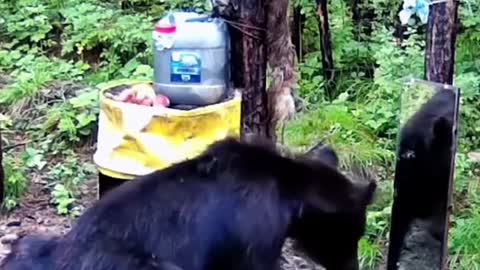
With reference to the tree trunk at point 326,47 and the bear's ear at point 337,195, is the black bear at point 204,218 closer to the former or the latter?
the bear's ear at point 337,195

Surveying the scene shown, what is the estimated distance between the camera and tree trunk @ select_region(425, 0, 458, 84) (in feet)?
12.1

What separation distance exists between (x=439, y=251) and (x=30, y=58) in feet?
12.5

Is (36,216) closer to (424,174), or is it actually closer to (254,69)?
(254,69)

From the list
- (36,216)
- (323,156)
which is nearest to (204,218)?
(323,156)

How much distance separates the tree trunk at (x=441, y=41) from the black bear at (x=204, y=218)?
3.75 feet

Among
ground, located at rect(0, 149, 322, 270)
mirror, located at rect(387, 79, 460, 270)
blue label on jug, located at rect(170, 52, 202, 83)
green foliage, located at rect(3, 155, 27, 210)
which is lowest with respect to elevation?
ground, located at rect(0, 149, 322, 270)

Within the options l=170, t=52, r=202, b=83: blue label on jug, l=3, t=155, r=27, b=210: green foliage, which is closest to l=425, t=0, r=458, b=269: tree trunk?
l=170, t=52, r=202, b=83: blue label on jug

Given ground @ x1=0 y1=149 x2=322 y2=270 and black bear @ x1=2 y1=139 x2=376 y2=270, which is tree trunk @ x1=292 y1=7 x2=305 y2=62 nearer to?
ground @ x1=0 y1=149 x2=322 y2=270

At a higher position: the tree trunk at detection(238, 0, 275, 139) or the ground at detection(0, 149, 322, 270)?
the tree trunk at detection(238, 0, 275, 139)

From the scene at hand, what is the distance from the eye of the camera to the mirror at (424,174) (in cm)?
330

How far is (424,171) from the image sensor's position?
3402 millimetres

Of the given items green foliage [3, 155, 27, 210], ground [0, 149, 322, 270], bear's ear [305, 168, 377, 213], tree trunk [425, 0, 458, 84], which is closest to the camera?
bear's ear [305, 168, 377, 213]

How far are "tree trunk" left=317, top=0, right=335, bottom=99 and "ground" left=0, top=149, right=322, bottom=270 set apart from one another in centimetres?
190

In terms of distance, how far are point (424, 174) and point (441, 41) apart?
656mm
